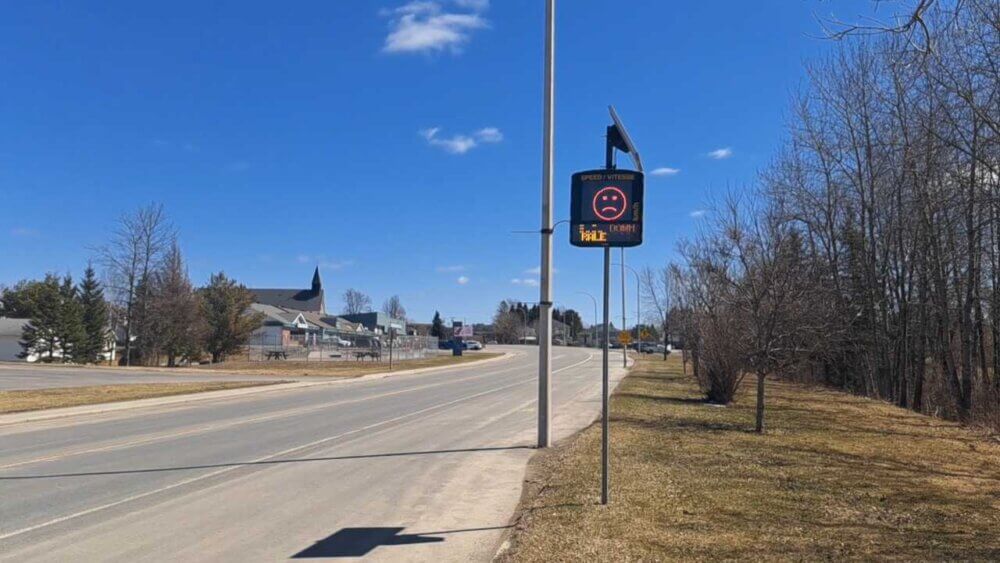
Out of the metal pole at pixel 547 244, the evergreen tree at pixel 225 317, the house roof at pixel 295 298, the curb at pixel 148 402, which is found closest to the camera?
the metal pole at pixel 547 244

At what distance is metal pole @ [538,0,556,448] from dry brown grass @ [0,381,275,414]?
546 inches

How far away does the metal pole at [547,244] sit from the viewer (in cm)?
1313

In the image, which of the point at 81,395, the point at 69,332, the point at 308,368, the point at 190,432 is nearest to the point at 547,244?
the point at 190,432

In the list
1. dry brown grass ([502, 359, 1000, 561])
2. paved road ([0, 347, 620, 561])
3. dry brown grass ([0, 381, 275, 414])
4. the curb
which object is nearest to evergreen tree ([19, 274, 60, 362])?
the curb

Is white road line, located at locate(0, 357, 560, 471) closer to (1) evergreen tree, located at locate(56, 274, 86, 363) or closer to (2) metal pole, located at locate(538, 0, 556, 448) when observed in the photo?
(2) metal pole, located at locate(538, 0, 556, 448)

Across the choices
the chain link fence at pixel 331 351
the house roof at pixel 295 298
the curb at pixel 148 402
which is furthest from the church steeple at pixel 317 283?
the curb at pixel 148 402

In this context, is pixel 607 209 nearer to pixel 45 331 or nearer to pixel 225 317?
pixel 225 317

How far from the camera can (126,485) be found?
30.4ft

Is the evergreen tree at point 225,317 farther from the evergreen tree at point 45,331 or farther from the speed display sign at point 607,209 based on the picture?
the speed display sign at point 607,209

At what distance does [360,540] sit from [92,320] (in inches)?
2589

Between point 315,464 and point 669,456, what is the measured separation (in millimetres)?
5455

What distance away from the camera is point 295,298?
143000 millimetres

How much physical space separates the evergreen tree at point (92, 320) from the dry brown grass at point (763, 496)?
56834 mm

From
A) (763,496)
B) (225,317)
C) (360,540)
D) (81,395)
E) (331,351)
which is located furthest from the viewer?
(331,351)
